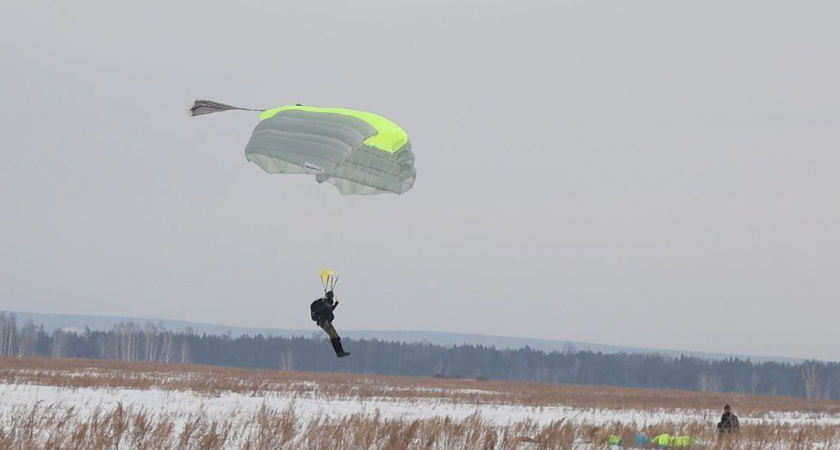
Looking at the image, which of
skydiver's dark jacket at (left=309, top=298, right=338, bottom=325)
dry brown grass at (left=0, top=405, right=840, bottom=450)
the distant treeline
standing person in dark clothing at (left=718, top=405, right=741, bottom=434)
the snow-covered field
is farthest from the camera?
the distant treeline

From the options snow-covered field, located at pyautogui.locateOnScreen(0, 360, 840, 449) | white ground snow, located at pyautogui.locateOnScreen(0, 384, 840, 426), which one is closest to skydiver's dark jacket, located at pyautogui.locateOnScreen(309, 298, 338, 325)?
snow-covered field, located at pyautogui.locateOnScreen(0, 360, 840, 449)

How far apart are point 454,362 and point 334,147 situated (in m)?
138

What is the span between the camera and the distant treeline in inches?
5531

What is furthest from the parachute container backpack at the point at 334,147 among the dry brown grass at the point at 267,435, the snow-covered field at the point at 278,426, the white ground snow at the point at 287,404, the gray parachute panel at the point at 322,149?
the white ground snow at the point at 287,404

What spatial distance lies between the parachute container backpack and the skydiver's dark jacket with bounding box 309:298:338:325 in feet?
6.07

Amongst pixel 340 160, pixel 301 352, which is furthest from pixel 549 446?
pixel 301 352

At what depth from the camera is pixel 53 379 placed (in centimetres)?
3262

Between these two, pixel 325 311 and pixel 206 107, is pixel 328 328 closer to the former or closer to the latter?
pixel 325 311

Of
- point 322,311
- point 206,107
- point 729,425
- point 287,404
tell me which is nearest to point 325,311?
point 322,311

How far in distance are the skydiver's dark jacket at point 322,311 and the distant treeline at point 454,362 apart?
12692 centimetres

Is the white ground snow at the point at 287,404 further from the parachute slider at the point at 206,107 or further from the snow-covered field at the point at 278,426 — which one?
the parachute slider at the point at 206,107

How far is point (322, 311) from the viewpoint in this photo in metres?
13.5

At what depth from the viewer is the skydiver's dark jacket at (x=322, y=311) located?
13.5 metres

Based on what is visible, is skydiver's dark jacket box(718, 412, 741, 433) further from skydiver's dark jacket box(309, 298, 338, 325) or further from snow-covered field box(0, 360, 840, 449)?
skydiver's dark jacket box(309, 298, 338, 325)
